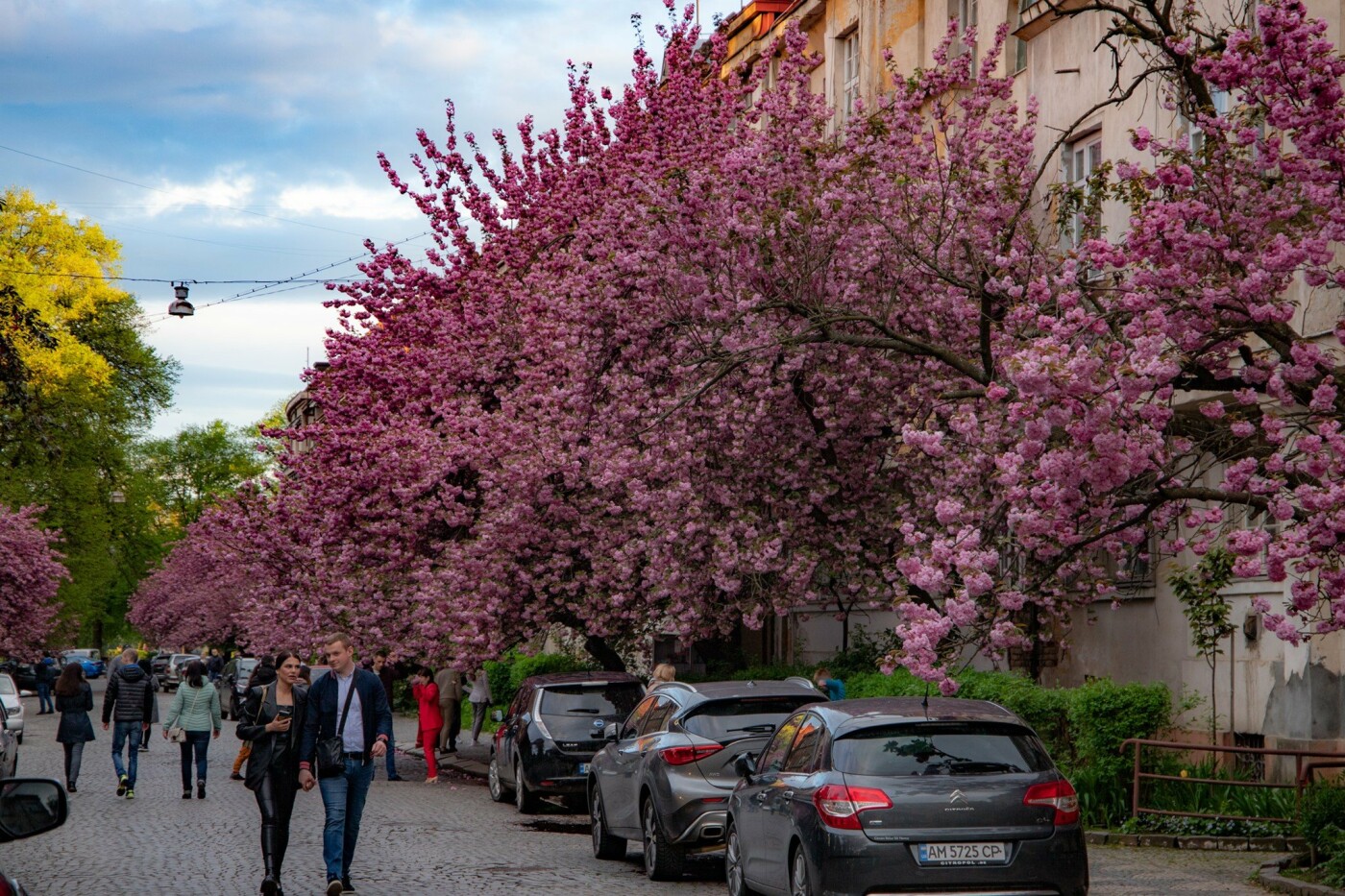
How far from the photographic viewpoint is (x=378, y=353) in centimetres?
3522

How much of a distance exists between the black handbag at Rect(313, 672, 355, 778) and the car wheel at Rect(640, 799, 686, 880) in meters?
2.97

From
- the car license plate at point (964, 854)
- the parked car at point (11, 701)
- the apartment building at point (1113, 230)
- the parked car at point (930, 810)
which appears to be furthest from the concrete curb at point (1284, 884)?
the parked car at point (11, 701)

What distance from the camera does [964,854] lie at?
10547 millimetres

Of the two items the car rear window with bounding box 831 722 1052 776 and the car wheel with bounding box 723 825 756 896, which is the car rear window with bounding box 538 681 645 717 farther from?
the car rear window with bounding box 831 722 1052 776

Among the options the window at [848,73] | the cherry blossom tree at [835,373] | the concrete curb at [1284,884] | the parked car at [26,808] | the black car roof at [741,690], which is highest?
the window at [848,73]

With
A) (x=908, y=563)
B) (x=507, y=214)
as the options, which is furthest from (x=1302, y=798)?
(x=507, y=214)

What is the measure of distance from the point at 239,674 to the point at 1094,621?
3496cm

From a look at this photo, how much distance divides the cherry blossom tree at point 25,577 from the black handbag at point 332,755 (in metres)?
45.3

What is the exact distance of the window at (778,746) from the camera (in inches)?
484

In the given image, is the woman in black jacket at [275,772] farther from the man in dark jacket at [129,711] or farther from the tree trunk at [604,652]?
the tree trunk at [604,652]

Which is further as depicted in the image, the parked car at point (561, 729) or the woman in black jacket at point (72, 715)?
the woman in black jacket at point (72, 715)

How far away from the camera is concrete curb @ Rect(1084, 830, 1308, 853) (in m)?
16.0

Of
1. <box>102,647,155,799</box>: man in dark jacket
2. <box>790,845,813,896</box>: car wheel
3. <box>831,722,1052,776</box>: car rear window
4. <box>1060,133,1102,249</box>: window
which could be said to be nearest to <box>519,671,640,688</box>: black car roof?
<box>102,647,155,799</box>: man in dark jacket

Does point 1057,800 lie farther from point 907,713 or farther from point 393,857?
point 393,857
